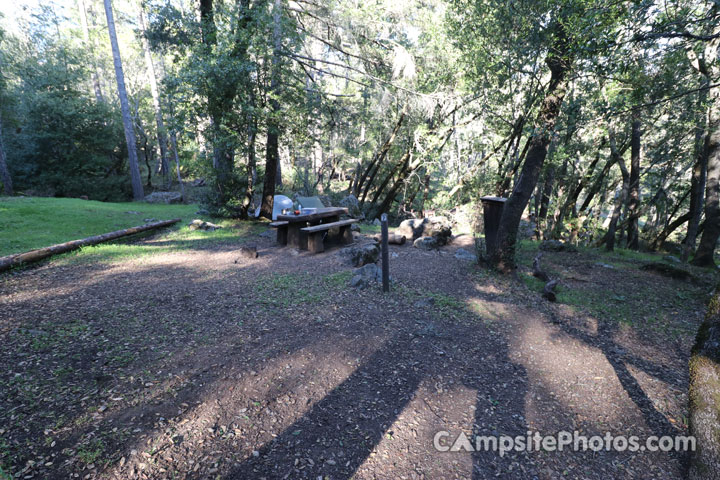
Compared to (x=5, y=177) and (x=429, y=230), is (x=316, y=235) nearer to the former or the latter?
(x=429, y=230)

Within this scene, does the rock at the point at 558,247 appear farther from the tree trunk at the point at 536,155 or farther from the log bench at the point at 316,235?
the log bench at the point at 316,235

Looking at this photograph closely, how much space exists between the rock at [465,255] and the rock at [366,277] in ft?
8.65

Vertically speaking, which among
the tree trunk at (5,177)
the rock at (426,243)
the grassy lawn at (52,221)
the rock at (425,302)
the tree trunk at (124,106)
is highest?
the tree trunk at (124,106)

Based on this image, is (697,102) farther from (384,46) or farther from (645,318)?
(384,46)

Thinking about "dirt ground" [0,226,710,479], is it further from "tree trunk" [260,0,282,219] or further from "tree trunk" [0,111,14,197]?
"tree trunk" [0,111,14,197]

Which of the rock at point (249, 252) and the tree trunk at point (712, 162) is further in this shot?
the rock at point (249, 252)

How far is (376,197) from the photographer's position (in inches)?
565

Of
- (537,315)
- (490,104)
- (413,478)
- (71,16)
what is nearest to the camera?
(413,478)

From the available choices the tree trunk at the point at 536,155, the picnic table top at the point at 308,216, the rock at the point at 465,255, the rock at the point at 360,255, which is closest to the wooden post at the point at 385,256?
the rock at the point at 360,255

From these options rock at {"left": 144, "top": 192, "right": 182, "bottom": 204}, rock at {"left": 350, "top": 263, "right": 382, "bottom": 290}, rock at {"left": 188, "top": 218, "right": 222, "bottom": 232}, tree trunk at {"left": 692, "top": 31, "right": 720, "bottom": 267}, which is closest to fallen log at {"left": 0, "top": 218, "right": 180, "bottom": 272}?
rock at {"left": 188, "top": 218, "right": 222, "bottom": 232}

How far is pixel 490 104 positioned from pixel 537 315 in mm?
7479

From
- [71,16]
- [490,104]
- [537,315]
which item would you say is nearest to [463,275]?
[537,315]

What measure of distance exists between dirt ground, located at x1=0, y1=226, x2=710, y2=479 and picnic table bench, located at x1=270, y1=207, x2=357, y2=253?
1.78 m

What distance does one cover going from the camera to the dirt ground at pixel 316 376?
2053 mm
